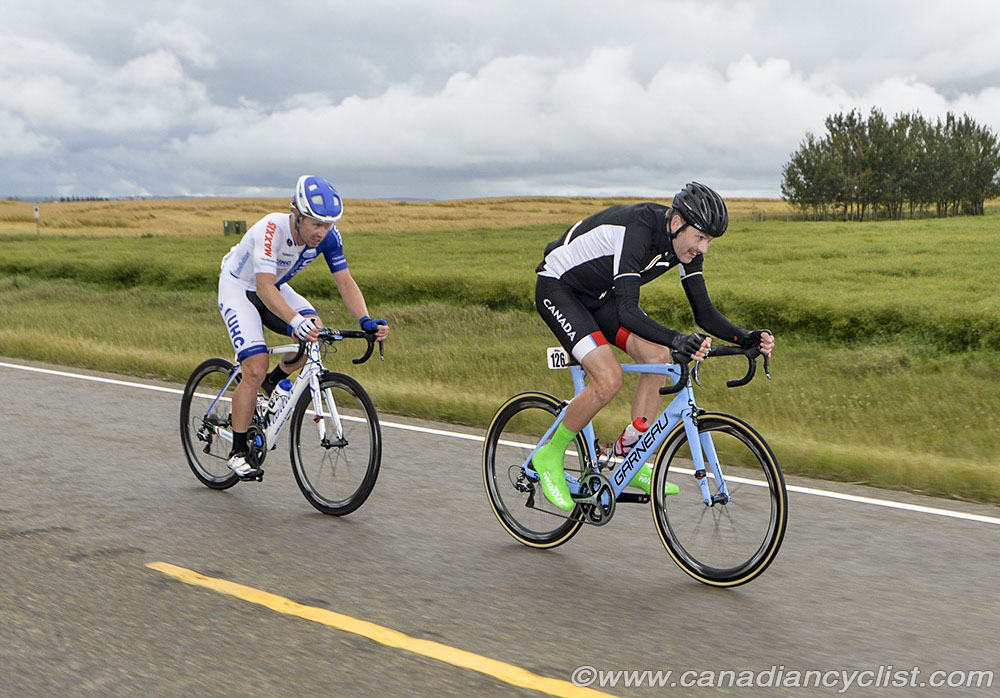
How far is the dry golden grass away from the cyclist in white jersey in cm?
5476

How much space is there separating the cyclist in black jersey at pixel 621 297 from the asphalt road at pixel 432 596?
721 mm

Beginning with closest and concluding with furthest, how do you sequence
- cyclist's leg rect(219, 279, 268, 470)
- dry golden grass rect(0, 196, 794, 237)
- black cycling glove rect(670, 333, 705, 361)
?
black cycling glove rect(670, 333, 705, 361), cyclist's leg rect(219, 279, 268, 470), dry golden grass rect(0, 196, 794, 237)

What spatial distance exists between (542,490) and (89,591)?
2383mm

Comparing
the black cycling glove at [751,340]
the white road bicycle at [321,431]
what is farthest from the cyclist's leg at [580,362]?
the white road bicycle at [321,431]

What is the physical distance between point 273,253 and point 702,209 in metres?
2.71

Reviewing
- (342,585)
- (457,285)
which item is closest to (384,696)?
(342,585)

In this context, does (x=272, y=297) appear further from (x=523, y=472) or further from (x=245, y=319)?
(x=523, y=472)

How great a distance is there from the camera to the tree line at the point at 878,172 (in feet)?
293

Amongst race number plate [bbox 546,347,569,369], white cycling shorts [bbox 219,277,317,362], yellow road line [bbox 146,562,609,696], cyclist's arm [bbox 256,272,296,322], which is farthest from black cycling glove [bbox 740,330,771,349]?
white cycling shorts [bbox 219,277,317,362]

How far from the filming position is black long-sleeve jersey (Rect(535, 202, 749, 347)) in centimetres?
493

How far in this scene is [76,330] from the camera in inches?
717

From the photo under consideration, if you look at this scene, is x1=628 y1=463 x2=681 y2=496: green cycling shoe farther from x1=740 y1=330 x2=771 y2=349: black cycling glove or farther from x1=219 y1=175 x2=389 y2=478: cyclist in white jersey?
x1=219 y1=175 x2=389 y2=478: cyclist in white jersey

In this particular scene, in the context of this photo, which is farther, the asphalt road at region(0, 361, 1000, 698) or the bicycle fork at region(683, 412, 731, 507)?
the bicycle fork at region(683, 412, 731, 507)

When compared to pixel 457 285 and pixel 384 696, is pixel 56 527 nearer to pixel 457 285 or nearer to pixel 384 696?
pixel 384 696
